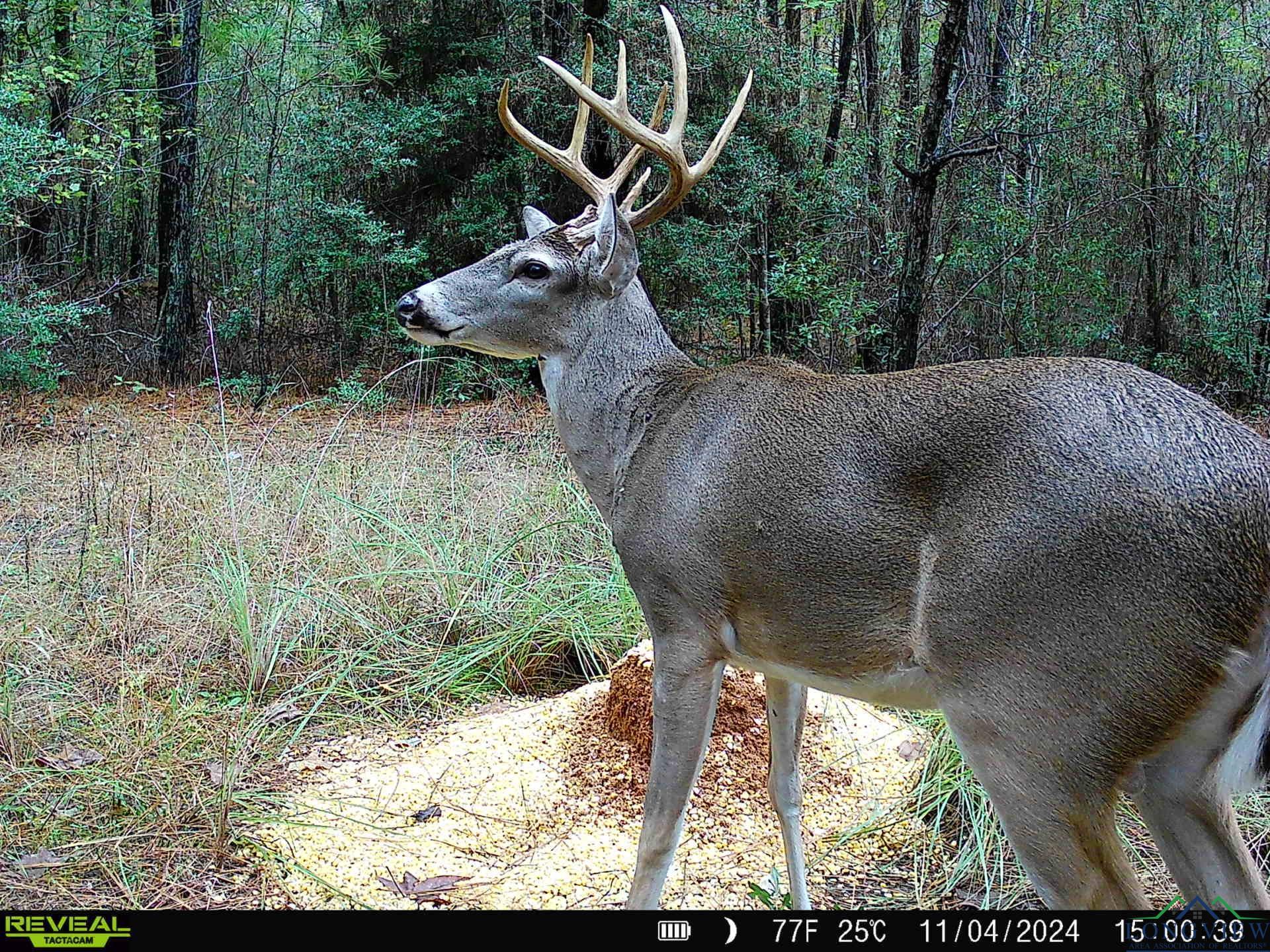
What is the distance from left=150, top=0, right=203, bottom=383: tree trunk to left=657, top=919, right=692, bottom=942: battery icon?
11.4 meters

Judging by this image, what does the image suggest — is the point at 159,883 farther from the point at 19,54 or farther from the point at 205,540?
the point at 19,54

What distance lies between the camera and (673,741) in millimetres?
3180

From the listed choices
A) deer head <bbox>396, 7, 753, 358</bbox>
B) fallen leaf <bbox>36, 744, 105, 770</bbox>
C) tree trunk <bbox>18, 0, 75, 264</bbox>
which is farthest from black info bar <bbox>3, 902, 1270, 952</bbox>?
tree trunk <bbox>18, 0, 75, 264</bbox>

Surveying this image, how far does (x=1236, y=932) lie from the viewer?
8.53 feet

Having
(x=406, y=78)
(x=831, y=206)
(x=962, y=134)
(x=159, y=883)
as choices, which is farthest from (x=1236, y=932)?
(x=406, y=78)

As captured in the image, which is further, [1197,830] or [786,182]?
[786,182]

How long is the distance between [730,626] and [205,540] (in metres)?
3.93

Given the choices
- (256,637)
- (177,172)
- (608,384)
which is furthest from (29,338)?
(608,384)

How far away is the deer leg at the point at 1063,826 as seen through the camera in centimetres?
245

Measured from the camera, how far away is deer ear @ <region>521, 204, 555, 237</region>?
404 centimetres

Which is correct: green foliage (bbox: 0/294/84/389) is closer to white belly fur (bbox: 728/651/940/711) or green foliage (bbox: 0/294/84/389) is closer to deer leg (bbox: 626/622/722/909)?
deer leg (bbox: 626/622/722/909)

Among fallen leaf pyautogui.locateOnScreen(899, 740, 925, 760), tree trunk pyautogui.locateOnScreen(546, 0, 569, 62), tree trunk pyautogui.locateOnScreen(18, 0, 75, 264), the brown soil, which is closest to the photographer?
the brown soil

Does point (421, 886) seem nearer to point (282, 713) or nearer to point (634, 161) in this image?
point (282, 713)

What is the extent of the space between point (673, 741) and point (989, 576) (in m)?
1.10
